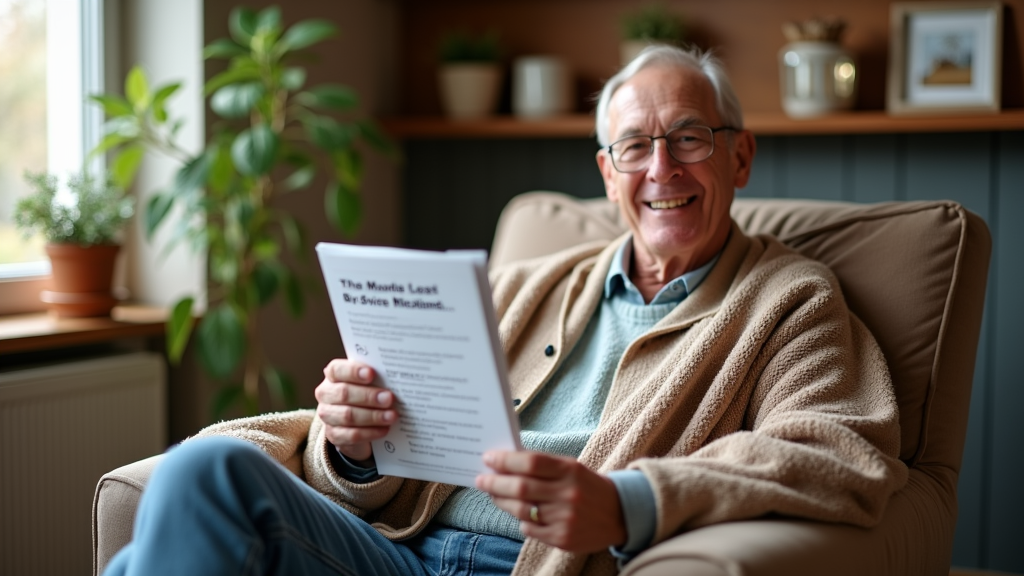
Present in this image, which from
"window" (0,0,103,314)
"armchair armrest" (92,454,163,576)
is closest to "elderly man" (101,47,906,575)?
"armchair armrest" (92,454,163,576)

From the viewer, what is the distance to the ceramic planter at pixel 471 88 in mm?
2779

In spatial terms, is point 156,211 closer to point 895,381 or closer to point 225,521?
point 225,521

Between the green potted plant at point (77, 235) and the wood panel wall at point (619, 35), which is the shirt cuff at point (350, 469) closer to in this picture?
the green potted plant at point (77, 235)

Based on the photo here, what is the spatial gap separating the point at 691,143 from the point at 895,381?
48 cm

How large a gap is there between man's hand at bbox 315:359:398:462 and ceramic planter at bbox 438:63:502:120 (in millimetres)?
1610

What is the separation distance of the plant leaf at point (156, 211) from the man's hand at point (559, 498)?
123 centimetres

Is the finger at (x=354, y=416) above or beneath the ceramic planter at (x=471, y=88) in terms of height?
beneath

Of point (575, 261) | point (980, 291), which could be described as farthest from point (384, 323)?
point (980, 291)

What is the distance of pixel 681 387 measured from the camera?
1384 millimetres

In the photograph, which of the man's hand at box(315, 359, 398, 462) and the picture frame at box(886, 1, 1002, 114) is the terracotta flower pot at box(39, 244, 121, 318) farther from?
the picture frame at box(886, 1, 1002, 114)

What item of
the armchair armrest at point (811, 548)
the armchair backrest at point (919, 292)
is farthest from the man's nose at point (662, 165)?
the armchair armrest at point (811, 548)

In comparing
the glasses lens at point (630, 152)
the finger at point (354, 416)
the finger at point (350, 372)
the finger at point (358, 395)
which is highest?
the glasses lens at point (630, 152)

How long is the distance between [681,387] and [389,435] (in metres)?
0.41

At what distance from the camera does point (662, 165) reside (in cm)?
160
